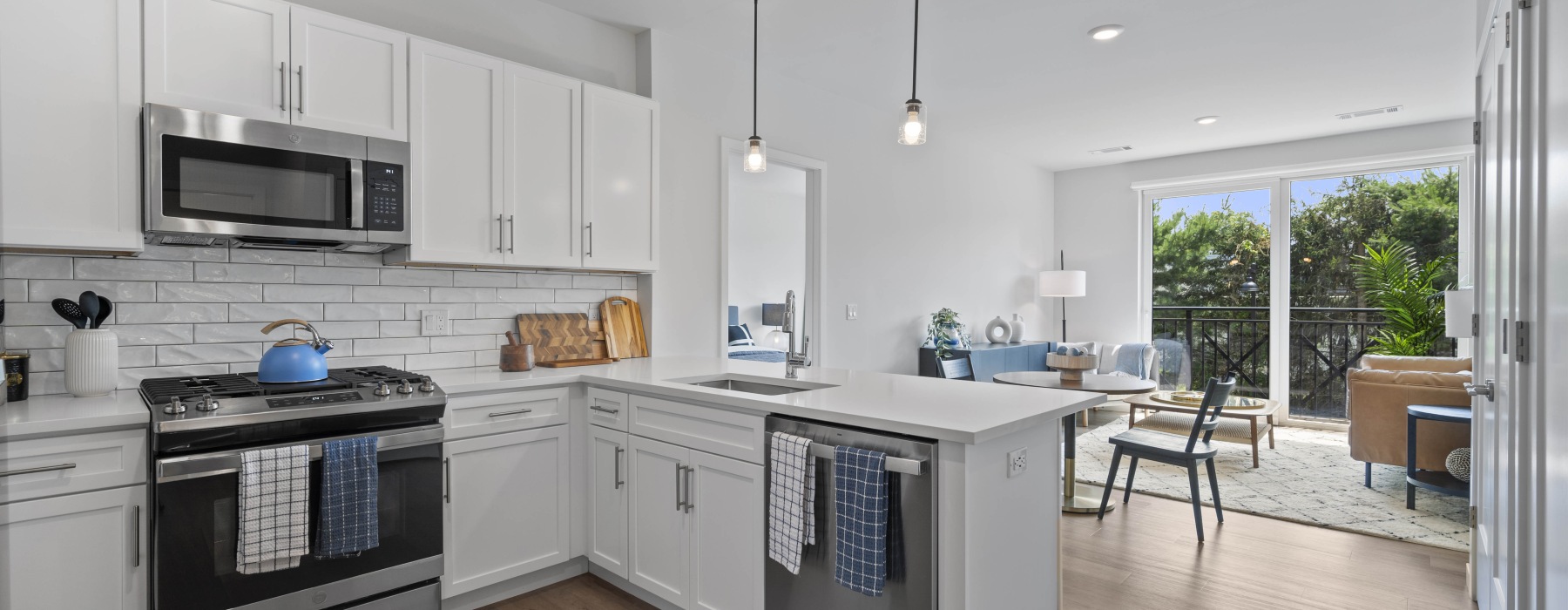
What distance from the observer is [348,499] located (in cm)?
215

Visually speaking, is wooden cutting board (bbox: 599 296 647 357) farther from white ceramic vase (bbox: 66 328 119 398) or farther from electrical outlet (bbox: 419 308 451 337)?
white ceramic vase (bbox: 66 328 119 398)

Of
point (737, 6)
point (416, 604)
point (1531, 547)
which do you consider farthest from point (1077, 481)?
point (416, 604)

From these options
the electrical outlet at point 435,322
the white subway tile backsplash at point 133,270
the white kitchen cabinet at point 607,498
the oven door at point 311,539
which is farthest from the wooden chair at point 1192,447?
the white subway tile backsplash at point 133,270

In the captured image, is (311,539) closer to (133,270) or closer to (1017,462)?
(133,270)

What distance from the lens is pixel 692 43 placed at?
12.6 ft

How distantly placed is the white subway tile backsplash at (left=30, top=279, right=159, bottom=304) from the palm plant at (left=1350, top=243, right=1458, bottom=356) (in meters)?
7.52

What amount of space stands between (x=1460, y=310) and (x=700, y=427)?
Answer: 2.65 m

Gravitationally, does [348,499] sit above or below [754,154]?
below

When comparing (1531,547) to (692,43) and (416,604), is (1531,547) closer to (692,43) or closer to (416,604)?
(416,604)

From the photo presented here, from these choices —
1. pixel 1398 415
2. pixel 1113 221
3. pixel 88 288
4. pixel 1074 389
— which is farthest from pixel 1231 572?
pixel 1113 221

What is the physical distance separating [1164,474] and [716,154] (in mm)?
3417

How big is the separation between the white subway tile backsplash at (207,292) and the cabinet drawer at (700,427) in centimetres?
137

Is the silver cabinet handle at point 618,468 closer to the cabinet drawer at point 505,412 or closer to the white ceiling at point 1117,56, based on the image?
the cabinet drawer at point 505,412

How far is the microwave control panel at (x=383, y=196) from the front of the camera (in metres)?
2.54
